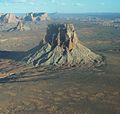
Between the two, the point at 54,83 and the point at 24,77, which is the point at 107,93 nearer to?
the point at 54,83

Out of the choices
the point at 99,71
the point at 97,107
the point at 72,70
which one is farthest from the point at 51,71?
the point at 97,107

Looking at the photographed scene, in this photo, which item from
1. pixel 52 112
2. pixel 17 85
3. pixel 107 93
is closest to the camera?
pixel 52 112

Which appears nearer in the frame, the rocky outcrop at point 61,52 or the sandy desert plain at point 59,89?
the sandy desert plain at point 59,89

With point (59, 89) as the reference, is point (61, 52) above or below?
above

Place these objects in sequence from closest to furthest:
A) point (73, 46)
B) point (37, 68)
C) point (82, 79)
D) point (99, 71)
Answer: point (82, 79) → point (99, 71) → point (37, 68) → point (73, 46)

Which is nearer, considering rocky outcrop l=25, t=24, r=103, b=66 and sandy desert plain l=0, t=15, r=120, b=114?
sandy desert plain l=0, t=15, r=120, b=114

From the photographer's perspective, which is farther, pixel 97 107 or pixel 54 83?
pixel 54 83

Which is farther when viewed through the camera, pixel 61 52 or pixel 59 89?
pixel 61 52
